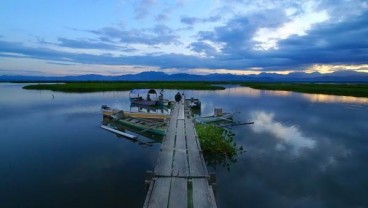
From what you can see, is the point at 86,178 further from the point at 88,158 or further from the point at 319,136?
the point at 319,136

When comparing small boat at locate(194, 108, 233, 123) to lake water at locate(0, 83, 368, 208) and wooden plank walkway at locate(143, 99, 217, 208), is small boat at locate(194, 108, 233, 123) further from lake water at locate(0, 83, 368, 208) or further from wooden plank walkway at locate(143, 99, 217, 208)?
wooden plank walkway at locate(143, 99, 217, 208)

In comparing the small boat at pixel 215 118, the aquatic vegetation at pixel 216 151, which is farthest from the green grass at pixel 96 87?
the aquatic vegetation at pixel 216 151

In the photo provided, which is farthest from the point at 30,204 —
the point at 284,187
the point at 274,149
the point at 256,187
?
the point at 274,149

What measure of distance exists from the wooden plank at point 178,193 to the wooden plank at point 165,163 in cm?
78

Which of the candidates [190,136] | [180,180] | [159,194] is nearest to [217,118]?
[190,136]

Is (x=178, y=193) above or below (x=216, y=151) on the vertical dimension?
above

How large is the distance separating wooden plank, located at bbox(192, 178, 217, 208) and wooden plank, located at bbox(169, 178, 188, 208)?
0.31 meters

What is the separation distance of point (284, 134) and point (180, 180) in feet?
56.9

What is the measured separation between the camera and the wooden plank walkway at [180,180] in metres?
8.34

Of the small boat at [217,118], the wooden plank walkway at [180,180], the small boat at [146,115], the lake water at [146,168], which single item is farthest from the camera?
the small boat at [146,115]

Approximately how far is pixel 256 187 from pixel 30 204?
33.8 feet

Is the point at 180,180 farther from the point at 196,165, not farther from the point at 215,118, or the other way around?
the point at 215,118

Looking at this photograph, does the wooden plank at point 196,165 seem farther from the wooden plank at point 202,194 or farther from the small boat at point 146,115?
the small boat at point 146,115

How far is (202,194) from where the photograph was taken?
8.85 metres
